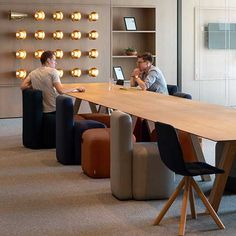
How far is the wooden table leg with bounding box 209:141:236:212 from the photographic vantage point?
15.1 ft

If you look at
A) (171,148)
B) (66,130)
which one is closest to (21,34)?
(66,130)

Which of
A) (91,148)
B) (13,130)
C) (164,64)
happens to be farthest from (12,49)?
(91,148)

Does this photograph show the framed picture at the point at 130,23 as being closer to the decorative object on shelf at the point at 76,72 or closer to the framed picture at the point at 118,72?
the framed picture at the point at 118,72

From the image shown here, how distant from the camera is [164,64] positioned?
11.9 metres

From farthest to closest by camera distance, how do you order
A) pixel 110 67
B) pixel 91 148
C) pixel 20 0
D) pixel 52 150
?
1. pixel 110 67
2. pixel 20 0
3. pixel 52 150
4. pixel 91 148

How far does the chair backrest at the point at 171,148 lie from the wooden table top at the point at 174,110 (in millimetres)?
265

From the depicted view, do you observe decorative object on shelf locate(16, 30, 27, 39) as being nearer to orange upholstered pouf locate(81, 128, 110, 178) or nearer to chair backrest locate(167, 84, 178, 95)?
chair backrest locate(167, 84, 178, 95)

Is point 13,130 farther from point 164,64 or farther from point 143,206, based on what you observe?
point 143,206

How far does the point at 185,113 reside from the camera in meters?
5.68

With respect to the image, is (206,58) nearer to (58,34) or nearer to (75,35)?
(75,35)

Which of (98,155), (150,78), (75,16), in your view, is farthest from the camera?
(75,16)

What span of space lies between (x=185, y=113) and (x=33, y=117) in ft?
8.78

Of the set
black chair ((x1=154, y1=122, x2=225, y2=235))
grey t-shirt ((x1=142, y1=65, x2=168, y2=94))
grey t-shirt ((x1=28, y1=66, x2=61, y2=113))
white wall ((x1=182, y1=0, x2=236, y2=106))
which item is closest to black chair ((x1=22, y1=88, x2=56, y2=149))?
grey t-shirt ((x1=28, y1=66, x2=61, y2=113))

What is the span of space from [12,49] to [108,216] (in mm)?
6436
